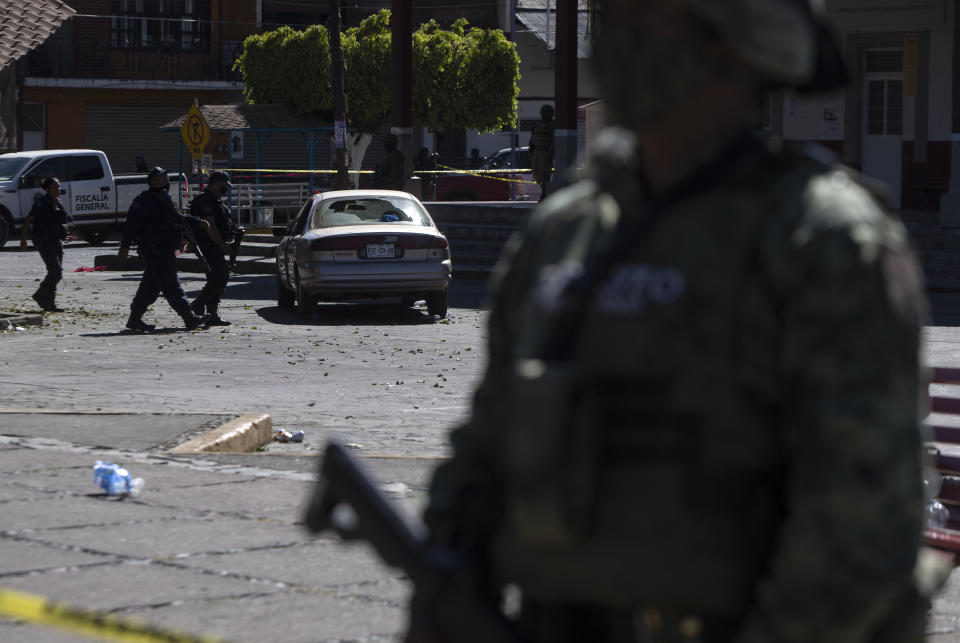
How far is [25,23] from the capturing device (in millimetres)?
15109

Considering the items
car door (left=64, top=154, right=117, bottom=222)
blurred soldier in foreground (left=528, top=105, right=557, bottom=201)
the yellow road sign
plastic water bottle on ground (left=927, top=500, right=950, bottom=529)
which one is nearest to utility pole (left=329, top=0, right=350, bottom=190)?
the yellow road sign

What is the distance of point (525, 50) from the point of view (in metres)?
56.6

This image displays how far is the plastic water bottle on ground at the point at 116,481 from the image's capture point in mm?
6934

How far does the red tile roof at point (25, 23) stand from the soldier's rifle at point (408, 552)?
12921mm

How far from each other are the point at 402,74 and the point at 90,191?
28.4 ft

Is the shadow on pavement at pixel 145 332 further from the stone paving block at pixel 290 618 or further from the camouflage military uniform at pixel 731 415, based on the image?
the camouflage military uniform at pixel 731 415

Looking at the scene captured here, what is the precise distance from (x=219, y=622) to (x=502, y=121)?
42.5 m

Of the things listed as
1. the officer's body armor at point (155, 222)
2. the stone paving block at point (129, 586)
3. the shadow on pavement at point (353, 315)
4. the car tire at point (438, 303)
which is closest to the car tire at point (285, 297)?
the shadow on pavement at point (353, 315)

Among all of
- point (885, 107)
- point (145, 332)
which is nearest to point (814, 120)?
point (885, 107)

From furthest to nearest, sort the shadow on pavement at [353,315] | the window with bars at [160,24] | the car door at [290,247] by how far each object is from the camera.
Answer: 1. the window with bars at [160,24]
2. the car door at [290,247]
3. the shadow on pavement at [353,315]

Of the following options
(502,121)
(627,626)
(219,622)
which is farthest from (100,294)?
(502,121)

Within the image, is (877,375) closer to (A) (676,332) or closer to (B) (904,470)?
(B) (904,470)

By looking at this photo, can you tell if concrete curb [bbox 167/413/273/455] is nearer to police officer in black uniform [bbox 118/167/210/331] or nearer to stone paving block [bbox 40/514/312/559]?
stone paving block [bbox 40/514/312/559]

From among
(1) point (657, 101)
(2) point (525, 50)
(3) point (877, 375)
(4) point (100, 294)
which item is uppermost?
(2) point (525, 50)
